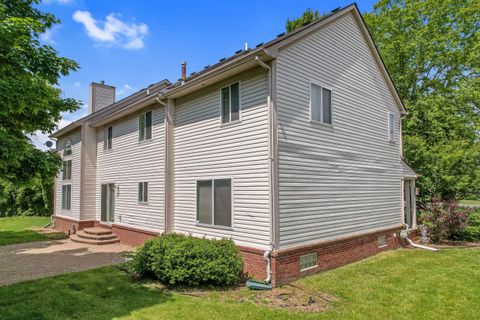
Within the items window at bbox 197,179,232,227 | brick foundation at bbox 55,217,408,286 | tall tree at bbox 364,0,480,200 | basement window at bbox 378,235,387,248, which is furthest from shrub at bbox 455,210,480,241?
window at bbox 197,179,232,227

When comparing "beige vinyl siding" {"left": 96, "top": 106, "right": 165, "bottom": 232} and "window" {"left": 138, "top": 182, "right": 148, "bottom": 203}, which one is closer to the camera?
"beige vinyl siding" {"left": 96, "top": 106, "right": 165, "bottom": 232}

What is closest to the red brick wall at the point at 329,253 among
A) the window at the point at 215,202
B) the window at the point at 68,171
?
the window at the point at 215,202

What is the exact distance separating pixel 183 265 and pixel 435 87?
21.1 metres

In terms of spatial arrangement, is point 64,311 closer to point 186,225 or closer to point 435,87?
point 186,225

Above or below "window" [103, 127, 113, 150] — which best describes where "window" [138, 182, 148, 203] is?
below

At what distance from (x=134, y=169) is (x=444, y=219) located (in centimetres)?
1457

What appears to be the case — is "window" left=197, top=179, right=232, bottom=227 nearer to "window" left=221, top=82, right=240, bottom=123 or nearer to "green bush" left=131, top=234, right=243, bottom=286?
"green bush" left=131, top=234, right=243, bottom=286

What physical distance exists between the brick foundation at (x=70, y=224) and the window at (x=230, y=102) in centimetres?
1136

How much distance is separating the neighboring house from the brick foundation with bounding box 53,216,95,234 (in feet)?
9.08

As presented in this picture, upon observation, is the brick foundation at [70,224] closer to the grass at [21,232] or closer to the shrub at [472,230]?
the grass at [21,232]

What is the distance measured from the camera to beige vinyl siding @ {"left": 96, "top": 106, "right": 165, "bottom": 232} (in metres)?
12.4

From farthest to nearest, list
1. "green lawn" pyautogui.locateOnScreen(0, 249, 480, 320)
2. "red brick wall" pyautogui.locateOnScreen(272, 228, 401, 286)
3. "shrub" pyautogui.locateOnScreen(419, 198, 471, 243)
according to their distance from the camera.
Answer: "shrub" pyautogui.locateOnScreen(419, 198, 471, 243)
"red brick wall" pyautogui.locateOnScreen(272, 228, 401, 286)
"green lawn" pyautogui.locateOnScreen(0, 249, 480, 320)

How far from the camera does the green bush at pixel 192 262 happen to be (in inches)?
312

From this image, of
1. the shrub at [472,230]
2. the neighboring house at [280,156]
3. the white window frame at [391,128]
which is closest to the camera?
the neighboring house at [280,156]
